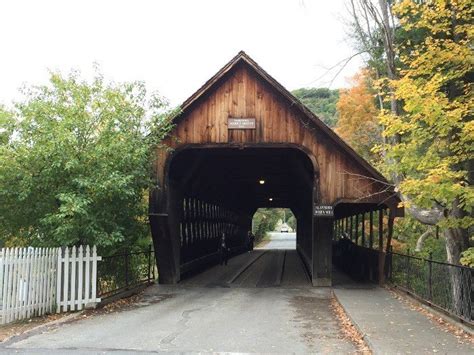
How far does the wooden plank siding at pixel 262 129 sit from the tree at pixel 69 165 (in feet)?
9.61

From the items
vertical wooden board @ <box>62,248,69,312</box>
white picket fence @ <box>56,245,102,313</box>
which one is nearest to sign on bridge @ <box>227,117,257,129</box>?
white picket fence @ <box>56,245,102,313</box>

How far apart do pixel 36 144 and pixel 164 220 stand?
5.18 meters

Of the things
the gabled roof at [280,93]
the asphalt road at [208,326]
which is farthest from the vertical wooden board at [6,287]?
the gabled roof at [280,93]

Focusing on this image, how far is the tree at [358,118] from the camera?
1245 inches

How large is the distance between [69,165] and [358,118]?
89.1ft

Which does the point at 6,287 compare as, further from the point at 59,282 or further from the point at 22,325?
the point at 59,282

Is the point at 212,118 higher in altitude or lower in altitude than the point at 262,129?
higher

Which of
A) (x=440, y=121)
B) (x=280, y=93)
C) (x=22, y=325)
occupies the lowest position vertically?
(x=22, y=325)

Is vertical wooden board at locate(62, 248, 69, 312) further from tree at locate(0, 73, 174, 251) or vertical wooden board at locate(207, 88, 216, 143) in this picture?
vertical wooden board at locate(207, 88, 216, 143)

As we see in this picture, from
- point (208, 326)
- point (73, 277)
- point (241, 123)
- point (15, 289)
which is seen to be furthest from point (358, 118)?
point (15, 289)

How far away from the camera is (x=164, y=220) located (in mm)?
15578

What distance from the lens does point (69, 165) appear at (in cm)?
1075

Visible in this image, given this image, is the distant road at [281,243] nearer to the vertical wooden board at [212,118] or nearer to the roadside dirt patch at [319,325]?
the vertical wooden board at [212,118]

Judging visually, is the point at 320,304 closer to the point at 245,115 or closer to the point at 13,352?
the point at 245,115
